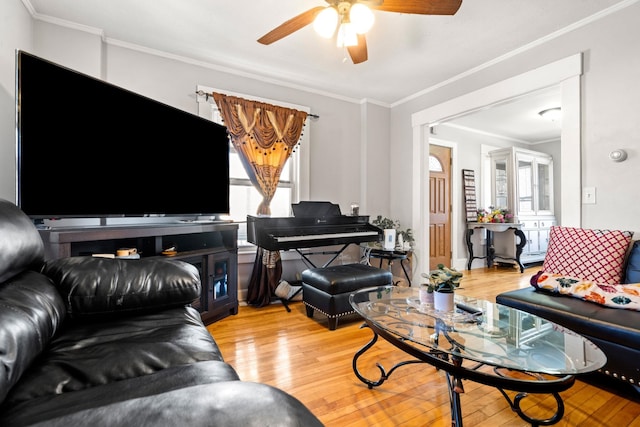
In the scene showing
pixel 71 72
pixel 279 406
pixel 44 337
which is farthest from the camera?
pixel 71 72

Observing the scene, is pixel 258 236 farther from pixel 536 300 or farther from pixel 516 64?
pixel 516 64

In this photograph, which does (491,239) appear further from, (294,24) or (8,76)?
(8,76)

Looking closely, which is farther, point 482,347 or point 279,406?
point 482,347

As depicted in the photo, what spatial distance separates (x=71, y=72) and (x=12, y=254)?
1.47 metres

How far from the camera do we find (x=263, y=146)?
335cm

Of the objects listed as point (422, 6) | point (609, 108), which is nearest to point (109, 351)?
point (422, 6)

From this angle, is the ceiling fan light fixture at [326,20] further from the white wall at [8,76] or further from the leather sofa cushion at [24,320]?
the white wall at [8,76]

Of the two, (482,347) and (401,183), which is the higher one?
(401,183)

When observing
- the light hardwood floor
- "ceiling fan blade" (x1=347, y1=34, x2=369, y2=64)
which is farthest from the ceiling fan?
the light hardwood floor

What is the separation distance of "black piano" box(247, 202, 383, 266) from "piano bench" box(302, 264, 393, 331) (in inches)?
13.0

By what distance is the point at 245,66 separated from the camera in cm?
328

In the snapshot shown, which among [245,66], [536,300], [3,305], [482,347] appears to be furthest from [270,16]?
[536,300]

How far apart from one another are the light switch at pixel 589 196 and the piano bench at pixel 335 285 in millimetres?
1718

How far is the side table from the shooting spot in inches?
201
